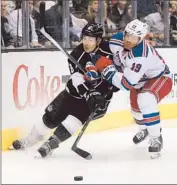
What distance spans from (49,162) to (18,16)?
5.25 ft

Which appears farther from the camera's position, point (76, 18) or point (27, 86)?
point (76, 18)

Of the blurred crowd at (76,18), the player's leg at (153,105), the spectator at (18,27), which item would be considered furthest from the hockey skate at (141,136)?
the spectator at (18,27)

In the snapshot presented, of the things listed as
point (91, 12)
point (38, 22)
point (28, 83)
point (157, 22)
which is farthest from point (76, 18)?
point (28, 83)

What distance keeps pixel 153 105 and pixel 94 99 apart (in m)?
0.36

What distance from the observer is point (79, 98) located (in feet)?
11.3

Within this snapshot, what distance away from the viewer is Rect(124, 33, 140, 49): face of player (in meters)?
3.24

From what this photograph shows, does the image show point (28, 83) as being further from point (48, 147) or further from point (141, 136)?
point (141, 136)

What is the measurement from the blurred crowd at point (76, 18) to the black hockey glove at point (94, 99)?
1178 mm

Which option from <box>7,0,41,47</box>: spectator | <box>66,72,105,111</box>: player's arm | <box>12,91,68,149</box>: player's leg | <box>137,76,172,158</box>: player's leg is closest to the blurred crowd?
<box>7,0,41,47</box>: spectator

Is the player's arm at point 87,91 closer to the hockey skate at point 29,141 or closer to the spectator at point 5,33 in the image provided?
the hockey skate at point 29,141

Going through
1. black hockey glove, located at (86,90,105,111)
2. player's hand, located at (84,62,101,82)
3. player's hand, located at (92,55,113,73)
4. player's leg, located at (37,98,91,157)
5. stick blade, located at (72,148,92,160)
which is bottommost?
stick blade, located at (72,148,92,160)

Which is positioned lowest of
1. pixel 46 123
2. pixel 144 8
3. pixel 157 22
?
pixel 46 123

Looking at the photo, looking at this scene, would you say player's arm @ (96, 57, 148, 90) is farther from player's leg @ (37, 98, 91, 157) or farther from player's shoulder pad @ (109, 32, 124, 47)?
player's leg @ (37, 98, 91, 157)

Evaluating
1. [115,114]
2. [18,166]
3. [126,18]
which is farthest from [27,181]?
[126,18]
